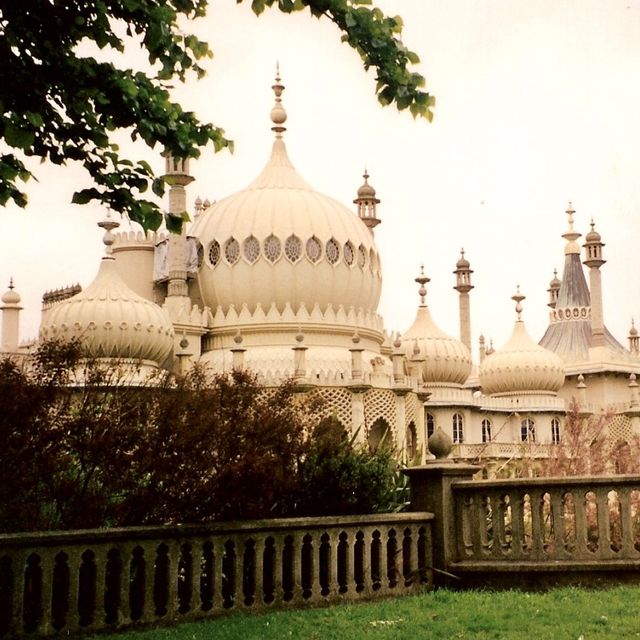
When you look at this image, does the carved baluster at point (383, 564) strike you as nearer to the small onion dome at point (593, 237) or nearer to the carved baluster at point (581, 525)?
the carved baluster at point (581, 525)

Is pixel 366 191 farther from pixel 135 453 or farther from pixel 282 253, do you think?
pixel 135 453

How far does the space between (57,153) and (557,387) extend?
3072 centimetres

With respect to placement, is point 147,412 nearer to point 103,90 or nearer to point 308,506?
point 308,506

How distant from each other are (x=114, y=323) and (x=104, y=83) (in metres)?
17.2

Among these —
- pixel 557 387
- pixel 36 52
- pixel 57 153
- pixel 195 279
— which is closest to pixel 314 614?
pixel 57 153

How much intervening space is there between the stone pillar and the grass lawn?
0.95 m

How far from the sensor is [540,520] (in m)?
8.94

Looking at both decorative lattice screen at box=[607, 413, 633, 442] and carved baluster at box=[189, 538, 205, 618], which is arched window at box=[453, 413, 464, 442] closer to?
decorative lattice screen at box=[607, 413, 633, 442]

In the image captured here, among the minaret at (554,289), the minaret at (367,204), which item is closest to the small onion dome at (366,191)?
the minaret at (367,204)

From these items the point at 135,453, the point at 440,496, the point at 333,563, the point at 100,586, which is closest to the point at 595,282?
the point at 440,496

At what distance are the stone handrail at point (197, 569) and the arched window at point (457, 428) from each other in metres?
24.4

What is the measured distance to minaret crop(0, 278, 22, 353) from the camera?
29.4 metres

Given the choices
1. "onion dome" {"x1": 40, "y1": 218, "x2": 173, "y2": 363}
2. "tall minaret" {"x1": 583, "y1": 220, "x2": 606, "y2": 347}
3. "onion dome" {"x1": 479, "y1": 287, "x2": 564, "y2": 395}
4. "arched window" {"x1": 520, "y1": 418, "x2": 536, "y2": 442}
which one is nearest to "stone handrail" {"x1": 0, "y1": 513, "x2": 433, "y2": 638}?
"onion dome" {"x1": 40, "y1": 218, "x2": 173, "y2": 363}

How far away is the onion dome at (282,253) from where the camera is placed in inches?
1077
